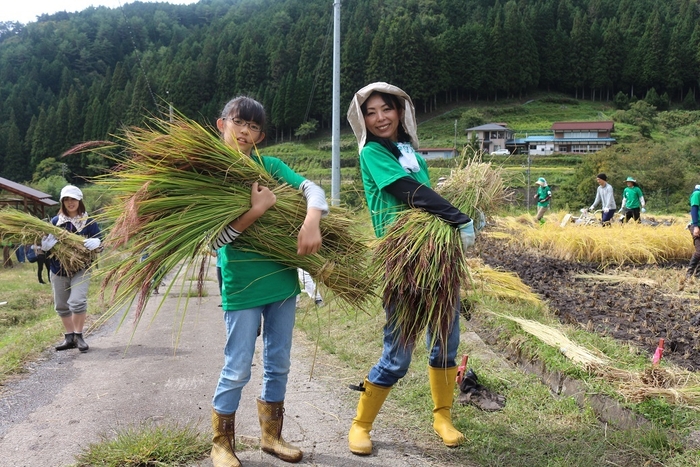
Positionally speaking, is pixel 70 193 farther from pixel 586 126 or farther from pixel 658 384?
Result: pixel 586 126

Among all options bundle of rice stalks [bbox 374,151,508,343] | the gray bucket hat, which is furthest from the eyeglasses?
bundle of rice stalks [bbox 374,151,508,343]

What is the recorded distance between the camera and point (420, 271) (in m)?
2.17

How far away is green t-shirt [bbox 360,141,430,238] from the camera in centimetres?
233

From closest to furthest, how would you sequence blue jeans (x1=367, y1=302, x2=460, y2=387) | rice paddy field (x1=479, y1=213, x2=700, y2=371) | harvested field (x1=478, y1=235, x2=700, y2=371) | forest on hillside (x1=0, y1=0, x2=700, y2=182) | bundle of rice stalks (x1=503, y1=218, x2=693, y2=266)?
blue jeans (x1=367, y1=302, x2=460, y2=387), harvested field (x1=478, y1=235, x2=700, y2=371), rice paddy field (x1=479, y1=213, x2=700, y2=371), bundle of rice stalks (x1=503, y1=218, x2=693, y2=266), forest on hillside (x1=0, y1=0, x2=700, y2=182)

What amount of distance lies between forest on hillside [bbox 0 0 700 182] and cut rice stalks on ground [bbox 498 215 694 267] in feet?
134

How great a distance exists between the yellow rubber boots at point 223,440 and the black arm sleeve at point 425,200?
1.23m

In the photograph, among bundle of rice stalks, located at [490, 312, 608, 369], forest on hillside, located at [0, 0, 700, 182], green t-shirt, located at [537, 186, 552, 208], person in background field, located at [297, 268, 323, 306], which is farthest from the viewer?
forest on hillside, located at [0, 0, 700, 182]

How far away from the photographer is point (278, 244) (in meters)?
2.33

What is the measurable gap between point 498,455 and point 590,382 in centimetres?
Result: 86

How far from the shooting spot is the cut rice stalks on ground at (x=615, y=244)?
782 cm

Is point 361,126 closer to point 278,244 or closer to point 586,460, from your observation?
point 278,244

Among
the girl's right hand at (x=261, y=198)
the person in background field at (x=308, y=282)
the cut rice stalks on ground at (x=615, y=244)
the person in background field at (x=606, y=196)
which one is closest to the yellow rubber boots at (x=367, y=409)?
the person in background field at (x=308, y=282)

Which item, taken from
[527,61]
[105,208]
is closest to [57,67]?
[527,61]

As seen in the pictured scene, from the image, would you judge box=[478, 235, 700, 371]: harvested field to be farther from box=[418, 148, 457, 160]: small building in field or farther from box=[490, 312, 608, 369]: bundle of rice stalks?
box=[418, 148, 457, 160]: small building in field
